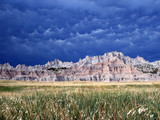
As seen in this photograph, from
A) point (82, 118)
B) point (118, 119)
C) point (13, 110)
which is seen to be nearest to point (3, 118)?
point (13, 110)

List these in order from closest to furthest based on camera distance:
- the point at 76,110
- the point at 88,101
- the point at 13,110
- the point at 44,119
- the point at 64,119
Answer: the point at 64,119 → the point at 44,119 → the point at 76,110 → the point at 13,110 → the point at 88,101

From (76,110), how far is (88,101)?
1.75 meters

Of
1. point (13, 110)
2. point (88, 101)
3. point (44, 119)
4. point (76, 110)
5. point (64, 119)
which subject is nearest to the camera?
point (64, 119)

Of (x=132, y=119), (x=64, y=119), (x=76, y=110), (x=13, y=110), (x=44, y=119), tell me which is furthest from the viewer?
(x=13, y=110)

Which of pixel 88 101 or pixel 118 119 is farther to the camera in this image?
pixel 88 101

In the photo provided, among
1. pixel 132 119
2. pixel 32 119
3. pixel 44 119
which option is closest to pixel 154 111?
pixel 132 119

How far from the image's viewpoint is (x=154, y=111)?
4.87 m

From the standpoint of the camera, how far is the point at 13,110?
6.00 metres

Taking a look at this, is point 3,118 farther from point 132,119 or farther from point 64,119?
point 132,119

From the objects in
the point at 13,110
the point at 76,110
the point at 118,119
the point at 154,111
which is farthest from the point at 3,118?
the point at 154,111

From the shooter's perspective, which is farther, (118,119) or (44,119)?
(44,119)

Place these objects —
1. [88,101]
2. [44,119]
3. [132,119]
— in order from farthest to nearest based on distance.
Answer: [88,101], [44,119], [132,119]

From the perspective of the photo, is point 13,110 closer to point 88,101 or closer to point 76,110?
point 76,110

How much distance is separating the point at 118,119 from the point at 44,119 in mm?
1977
